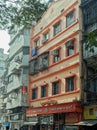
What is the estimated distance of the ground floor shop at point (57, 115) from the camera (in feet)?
79.5

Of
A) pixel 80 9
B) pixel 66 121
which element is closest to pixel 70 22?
pixel 80 9

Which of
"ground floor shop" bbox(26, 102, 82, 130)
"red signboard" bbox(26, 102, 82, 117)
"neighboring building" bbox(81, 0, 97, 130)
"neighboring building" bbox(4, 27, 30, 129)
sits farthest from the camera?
"neighboring building" bbox(4, 27, 30, 129)

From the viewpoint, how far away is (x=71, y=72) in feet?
85.9

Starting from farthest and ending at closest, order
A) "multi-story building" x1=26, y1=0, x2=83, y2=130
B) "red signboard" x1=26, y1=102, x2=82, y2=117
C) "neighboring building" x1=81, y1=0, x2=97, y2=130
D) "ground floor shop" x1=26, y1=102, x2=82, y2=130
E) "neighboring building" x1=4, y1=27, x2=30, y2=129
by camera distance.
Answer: "neighboring building" x1=4, y1=27, x2=30, y2=129 < "multi-story building" x1=26, y1=0, x2=83, y2=130 < "ground floor shop" x1=26, y1=102, x2=82, y2=130 < "red signboard" x1=26, y1=102, x2=82, y2=117 < "neighboring building" x1=81, y1=0, x2=97, y2=130

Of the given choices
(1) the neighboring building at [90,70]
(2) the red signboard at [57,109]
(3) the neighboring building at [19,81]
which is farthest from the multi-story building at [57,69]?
(3) the neighboring building at [19,81]

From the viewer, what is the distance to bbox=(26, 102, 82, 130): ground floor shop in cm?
2423

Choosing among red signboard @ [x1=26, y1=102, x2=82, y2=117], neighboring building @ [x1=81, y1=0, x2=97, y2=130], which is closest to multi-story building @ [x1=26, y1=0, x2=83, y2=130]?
red signboard @ [x1=26, y1=102, x2=82, y2=117]

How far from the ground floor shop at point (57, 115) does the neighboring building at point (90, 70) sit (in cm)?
97

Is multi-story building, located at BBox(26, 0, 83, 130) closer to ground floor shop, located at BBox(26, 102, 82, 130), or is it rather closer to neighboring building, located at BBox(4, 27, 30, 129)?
ground floor shop, located at BBox(26, 102, 82, 130)

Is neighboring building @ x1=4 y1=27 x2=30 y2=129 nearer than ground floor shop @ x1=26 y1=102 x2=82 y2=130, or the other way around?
ground floor shop @ x1=26 y1=102 x2=82 y2=130

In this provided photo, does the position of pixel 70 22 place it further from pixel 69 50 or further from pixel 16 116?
pixel 16 116

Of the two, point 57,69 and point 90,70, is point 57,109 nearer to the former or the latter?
point 57,69

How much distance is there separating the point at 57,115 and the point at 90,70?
5.60m

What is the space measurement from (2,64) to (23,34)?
46.3 metres
